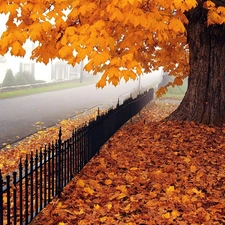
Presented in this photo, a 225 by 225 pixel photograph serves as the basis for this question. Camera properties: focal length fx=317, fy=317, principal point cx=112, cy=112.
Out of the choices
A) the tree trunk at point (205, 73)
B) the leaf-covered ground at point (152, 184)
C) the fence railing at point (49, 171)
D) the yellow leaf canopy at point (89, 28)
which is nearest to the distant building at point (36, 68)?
the tree trunk at point (205, 73)

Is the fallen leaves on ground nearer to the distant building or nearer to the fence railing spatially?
the fence railing

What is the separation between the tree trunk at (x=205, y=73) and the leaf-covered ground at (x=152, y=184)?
2.62 ft

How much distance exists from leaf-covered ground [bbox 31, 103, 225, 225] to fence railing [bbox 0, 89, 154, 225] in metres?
0.23

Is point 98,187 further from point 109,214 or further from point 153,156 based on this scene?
point 153,156

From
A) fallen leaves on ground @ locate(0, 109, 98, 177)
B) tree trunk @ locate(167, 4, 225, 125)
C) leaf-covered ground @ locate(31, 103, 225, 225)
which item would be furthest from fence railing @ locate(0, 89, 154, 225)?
tree trunk @ locate(167, 4, 225, 125)

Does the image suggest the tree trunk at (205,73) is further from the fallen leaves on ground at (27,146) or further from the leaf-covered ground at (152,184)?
the fallen leaves on ground at (27,146)

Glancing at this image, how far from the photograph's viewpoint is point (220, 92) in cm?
979

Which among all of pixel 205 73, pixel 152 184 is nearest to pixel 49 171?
pixel 152 184

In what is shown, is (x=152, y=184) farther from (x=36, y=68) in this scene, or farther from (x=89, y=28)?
(x=36, y=68)

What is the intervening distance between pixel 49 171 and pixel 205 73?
6.48 meters

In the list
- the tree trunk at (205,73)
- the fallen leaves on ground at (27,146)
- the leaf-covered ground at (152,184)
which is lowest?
the fallen leaves on ground at (27,146)

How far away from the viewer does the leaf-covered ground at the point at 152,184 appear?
15.1ft

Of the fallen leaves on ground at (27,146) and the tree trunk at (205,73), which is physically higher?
the tree trunk at (205,73)

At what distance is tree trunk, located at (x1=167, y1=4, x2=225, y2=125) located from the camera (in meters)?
9.34
